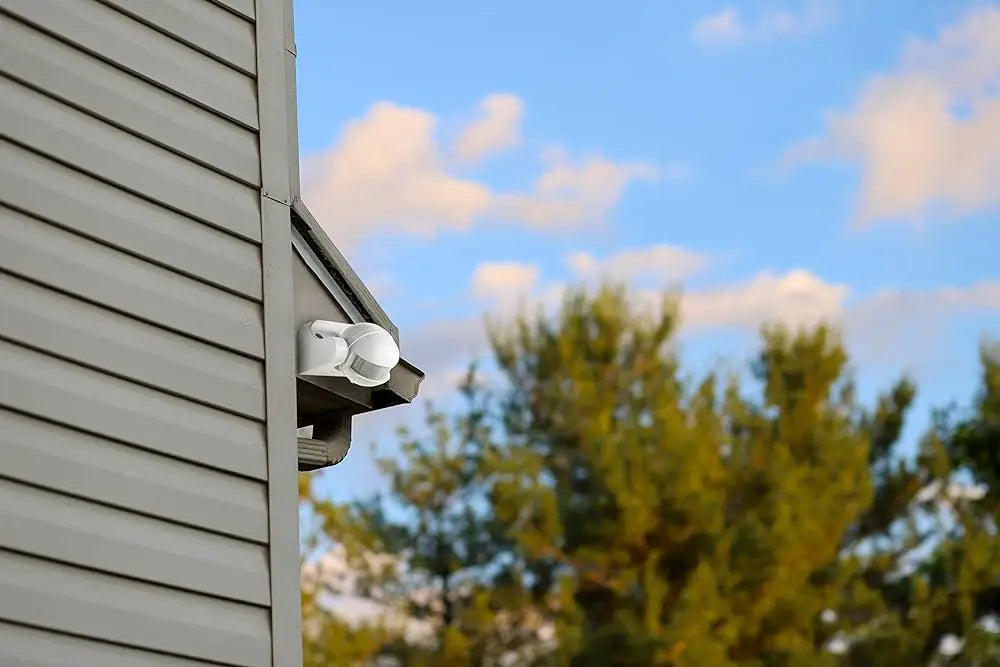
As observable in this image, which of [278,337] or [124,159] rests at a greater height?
[124,159]

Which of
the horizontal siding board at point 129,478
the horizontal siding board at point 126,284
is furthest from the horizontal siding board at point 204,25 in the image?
the horizontal siding board at point 129,478

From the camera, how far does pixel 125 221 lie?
2430mm

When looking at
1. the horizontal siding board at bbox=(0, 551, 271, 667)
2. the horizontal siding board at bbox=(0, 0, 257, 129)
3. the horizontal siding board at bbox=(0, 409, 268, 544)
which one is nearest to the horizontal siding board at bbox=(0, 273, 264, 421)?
the horizontal siding board at bbox=(0, 409, 268, 544)

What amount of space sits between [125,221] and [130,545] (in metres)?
0.56

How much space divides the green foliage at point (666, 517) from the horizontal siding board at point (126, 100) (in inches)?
459

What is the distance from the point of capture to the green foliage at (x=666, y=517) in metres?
14.6

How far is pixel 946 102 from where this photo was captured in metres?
33.5

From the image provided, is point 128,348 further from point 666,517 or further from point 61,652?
point 666,517

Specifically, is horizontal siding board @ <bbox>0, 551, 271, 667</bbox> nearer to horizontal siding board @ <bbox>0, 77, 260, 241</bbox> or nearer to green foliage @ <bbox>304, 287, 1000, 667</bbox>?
horizontal siding board @ <bbox>0, 77, 260, 241</bbox>

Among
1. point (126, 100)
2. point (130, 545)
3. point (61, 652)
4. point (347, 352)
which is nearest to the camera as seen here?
point (61, 652)

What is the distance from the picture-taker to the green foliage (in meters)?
14.6

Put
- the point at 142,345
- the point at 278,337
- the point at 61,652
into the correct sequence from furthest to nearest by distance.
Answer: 1. the point at 278,337
2. the point at 142,345
3. the point at 61,652

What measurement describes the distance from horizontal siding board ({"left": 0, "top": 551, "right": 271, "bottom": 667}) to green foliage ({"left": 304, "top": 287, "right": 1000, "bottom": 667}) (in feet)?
38.3

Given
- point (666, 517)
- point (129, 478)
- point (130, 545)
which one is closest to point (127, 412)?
point (129, 478)
